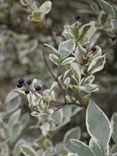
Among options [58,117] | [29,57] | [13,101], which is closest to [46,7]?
[58,117]

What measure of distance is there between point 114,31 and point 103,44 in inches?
6.4

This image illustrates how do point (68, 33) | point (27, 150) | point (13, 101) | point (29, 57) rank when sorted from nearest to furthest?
point (68, 33), point (27, 150), point (13, 101), point (29, 57)

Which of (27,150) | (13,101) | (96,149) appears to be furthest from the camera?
(13,101)

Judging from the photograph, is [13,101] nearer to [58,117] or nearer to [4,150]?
[4,150]

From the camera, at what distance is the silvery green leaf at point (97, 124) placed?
920mm

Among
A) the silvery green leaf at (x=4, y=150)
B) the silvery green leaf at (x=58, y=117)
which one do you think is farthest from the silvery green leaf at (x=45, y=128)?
the silvery green leaf at (x=4, y=150)

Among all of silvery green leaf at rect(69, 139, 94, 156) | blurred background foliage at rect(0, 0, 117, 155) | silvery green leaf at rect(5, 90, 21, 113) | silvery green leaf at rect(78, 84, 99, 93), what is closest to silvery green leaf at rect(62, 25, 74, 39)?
silvery green leaf at rect(78, 84, 99, 93)

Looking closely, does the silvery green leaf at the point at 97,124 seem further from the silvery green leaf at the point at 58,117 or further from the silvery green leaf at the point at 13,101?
the silvery green leaf at the point at 13,101

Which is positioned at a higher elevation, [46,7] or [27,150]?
[46,7]

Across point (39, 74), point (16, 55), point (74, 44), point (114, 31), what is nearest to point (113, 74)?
point (39, 74)

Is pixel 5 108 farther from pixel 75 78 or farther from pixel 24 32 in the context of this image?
pixel 75 78

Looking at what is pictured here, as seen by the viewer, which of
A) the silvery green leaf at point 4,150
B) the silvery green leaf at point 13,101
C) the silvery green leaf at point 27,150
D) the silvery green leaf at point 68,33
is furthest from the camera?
the silvery green leaf at point 13,101

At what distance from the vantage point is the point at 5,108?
5.42 feet

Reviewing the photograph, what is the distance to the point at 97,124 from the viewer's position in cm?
93
